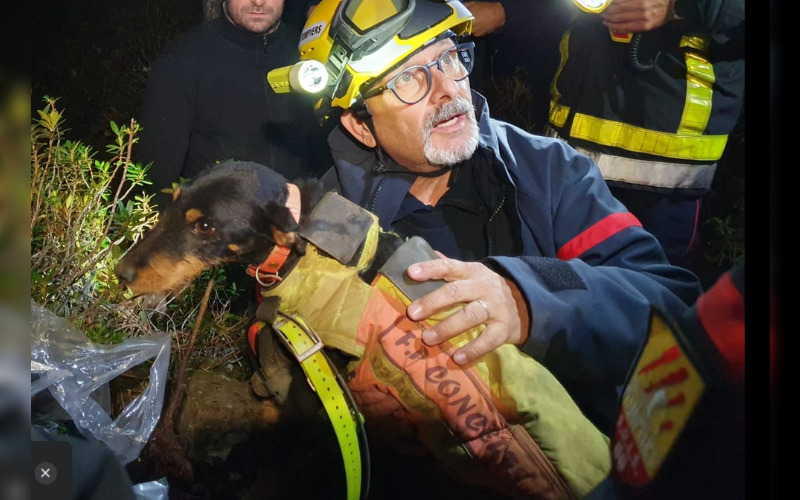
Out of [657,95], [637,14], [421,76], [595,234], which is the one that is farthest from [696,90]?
[421,76]

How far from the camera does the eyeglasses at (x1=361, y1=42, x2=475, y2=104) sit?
1.59 m

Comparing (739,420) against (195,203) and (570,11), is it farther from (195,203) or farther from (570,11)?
(195,203)

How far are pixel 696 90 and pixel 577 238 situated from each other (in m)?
0.45

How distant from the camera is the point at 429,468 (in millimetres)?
1678

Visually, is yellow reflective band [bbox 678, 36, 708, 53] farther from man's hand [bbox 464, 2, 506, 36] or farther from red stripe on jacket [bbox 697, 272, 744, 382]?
red stripe on jacket [bbox 697, 272, 744, 382]

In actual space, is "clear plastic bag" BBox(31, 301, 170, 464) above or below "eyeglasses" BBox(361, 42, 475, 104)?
below

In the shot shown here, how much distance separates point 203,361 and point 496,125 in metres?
0.90

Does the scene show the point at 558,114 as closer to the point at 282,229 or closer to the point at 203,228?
the point at 282,229

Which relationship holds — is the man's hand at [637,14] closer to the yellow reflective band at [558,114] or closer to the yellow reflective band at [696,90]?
the yellow reflective band at [696,90]

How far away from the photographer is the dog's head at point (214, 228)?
5.08 feet

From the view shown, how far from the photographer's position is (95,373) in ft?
5.29

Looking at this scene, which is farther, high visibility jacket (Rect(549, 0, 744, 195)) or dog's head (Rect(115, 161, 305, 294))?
high visibility jacket (Rect(549, 0, 744, 195))

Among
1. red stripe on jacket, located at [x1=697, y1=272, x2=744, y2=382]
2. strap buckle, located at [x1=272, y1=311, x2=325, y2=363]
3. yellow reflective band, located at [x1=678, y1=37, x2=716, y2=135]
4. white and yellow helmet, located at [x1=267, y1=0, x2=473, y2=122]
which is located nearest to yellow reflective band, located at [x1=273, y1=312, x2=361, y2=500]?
strap buckle, located at [x1=272, y1=311, x2=325, y2=363]

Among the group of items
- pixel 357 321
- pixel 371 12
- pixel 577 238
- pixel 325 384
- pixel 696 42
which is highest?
pixel 696 42
